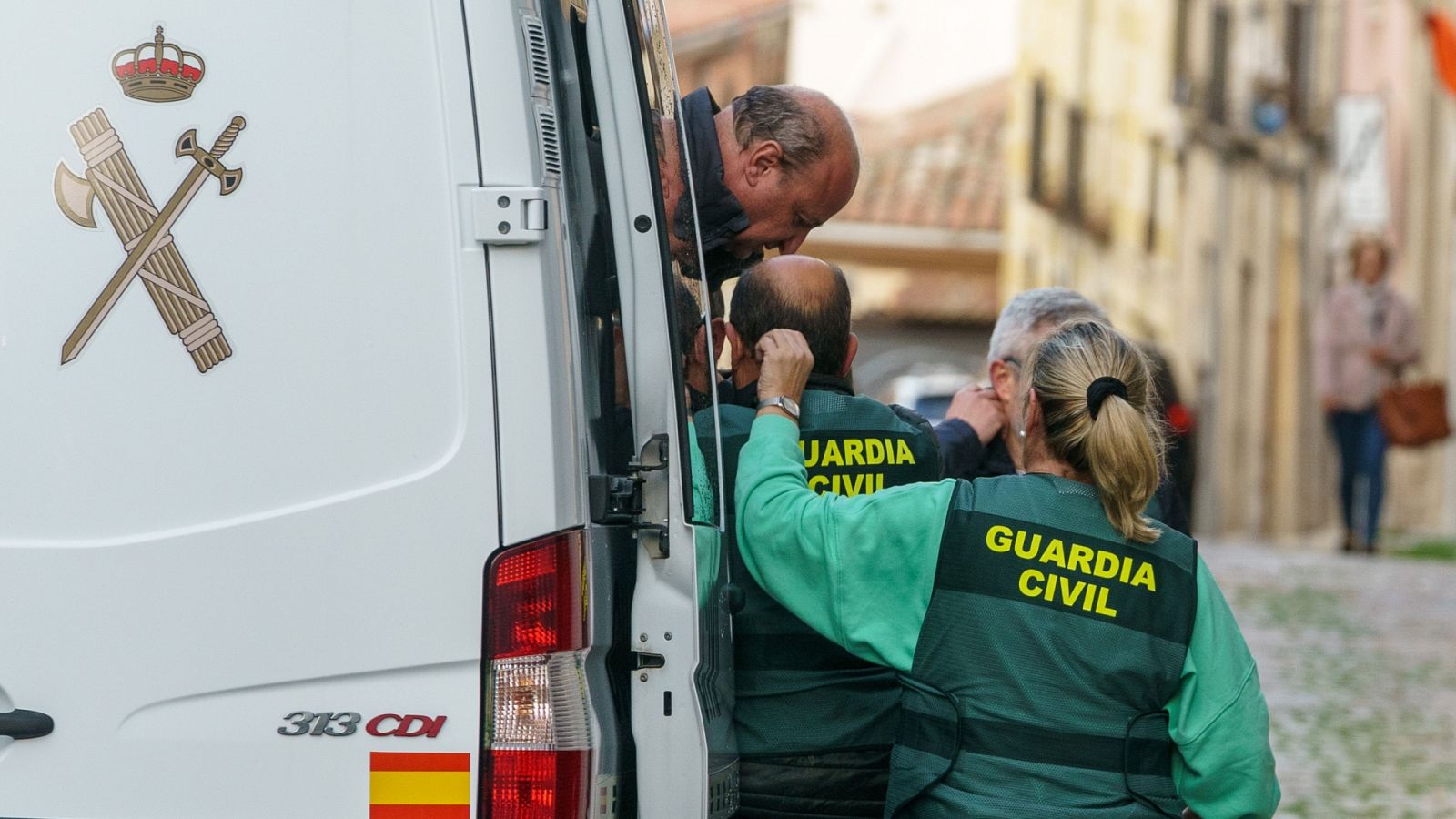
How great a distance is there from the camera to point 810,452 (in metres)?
3.57

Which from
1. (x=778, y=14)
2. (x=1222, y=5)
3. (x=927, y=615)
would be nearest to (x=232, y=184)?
(x=927, y=615)

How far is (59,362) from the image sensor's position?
2848 mm

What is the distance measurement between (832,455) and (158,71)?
1272 mm

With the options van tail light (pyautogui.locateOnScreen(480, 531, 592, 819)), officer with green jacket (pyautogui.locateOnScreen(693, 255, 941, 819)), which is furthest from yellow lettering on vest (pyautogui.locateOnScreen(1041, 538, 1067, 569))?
van tail light (pyautogui.locateOnScreen(480, 531, 592, 819))

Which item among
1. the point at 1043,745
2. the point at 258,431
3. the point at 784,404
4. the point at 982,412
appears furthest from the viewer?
the point at 982,412

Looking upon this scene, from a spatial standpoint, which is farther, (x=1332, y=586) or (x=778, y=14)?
(x=778, y=14)

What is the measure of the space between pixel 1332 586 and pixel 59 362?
11.2 metres

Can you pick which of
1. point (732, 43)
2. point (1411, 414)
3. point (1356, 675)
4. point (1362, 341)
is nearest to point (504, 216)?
point (1356, 675)

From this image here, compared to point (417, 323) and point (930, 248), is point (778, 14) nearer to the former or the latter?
point (930, 248)

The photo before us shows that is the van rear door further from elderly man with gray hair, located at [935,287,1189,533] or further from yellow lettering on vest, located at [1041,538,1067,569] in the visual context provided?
elderly man with gray hair, located at [935,287,1189,533]

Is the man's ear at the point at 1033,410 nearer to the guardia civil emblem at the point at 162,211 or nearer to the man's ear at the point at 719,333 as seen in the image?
the man's ear at the point at 719,333

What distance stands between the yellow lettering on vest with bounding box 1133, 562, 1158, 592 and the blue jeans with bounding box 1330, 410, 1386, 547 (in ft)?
38.6

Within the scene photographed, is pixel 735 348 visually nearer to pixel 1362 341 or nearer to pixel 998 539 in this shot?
pixel 998 539

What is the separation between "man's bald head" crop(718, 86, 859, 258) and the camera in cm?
389
